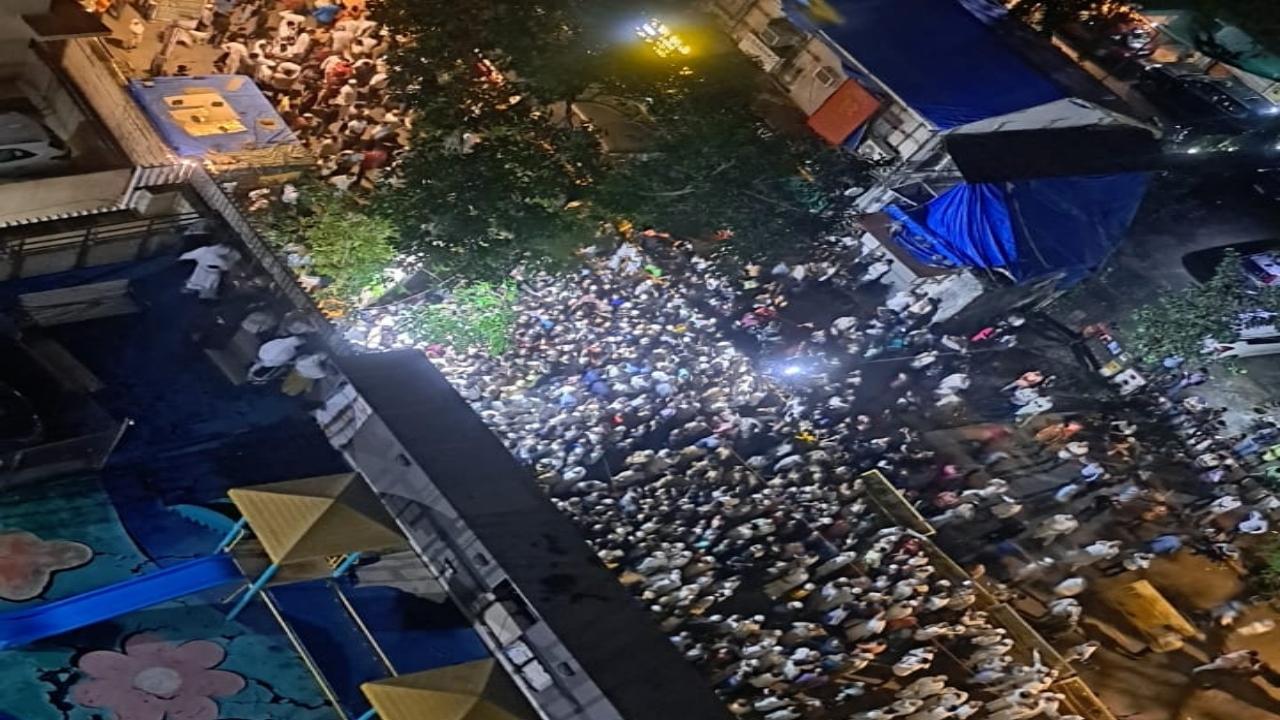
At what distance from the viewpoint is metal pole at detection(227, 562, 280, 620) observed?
11655 mm

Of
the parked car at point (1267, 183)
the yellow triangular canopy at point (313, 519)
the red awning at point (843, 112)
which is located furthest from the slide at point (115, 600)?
the parked car at point (1267, 183)

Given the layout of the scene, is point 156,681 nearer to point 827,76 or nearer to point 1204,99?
point 827,76

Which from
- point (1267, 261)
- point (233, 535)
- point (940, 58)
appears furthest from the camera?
point (1267, 261)

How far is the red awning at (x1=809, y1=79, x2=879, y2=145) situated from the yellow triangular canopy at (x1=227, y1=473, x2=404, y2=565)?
15443mm

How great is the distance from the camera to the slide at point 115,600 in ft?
35.3

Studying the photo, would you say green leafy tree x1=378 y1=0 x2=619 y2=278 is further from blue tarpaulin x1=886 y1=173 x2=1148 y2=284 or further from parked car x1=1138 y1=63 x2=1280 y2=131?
parked car x1=1138 y1=63 x2=1280 y2=131

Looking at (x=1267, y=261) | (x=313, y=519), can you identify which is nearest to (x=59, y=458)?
(x=313, y=519)

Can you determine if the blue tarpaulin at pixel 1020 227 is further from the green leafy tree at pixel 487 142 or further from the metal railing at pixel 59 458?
the metal railing at pixel 59 458

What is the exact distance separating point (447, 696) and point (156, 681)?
3287 millimetres

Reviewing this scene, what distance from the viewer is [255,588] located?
11.7m

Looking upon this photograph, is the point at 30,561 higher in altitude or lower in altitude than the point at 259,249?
lower

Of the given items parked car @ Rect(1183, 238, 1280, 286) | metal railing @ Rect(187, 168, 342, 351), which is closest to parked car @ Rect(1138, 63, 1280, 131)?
parked car @ Rect(1183, 238, 1280, 286)

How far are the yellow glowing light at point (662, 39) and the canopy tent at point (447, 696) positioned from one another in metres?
13.6

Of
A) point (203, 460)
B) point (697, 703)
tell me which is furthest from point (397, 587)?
point (697, 703)
